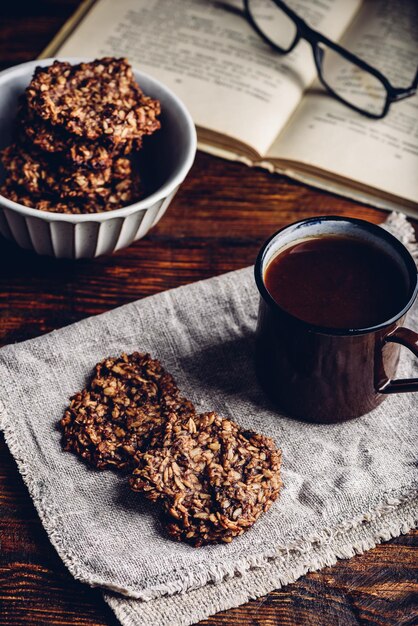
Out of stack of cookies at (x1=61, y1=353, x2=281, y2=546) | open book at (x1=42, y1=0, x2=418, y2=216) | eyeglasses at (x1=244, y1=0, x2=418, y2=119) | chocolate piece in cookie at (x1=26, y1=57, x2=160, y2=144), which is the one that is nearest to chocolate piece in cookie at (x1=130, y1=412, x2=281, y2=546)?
stack of cookies at (x1=61, y1=353, x2=281, y2=546)

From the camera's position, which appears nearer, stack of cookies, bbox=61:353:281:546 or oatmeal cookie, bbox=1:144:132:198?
stack of cookies, bbox=61:353:281:546

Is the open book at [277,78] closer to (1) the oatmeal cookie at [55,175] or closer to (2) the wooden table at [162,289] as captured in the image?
(2) the wooden table at [162,289]

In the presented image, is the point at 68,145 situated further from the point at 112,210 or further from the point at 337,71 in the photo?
the point at 337,71

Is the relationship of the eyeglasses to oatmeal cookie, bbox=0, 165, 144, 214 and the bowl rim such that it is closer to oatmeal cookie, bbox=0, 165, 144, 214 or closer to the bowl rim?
the bowl rim

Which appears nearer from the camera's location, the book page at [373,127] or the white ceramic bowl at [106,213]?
the white ceramic bowl at [106,213]

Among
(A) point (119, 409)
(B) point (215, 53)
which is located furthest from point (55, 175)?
(B) point (215, 53)

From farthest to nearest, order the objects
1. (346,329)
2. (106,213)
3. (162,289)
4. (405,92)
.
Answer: (405,92), (162,289), (106,213), (346,329)

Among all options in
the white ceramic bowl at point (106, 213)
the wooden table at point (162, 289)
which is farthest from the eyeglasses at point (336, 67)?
the white ceramic bowl at point (106, 213)
